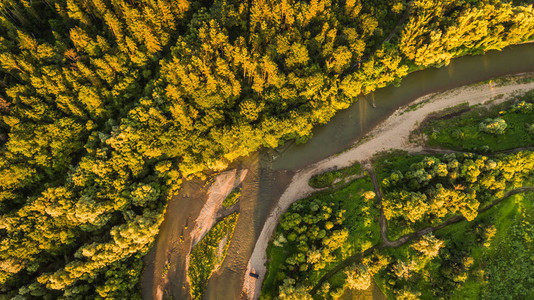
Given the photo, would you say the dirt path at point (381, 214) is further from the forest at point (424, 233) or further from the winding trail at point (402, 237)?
the forest at point (424, 233)

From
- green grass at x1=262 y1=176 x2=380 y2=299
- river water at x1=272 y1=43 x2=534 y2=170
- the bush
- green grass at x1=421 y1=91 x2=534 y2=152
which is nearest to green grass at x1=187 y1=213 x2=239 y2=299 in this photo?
green grass at x1=262 y1=176 x2=380 y2=299

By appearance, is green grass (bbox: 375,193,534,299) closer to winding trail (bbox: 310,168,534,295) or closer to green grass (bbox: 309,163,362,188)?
winding trail (bbox: 310,168,534,295)

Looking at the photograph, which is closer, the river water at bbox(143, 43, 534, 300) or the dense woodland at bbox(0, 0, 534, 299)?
the dense woodland at bbox(0, 0, 534, 299)

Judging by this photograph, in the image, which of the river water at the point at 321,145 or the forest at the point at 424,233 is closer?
the forest at the point at 424,233

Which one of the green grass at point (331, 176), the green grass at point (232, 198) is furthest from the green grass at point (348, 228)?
the green grass at point (232, 198)

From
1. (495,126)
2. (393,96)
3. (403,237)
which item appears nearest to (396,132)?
(393,96)

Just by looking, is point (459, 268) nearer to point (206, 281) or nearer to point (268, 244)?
point (268, 244)
